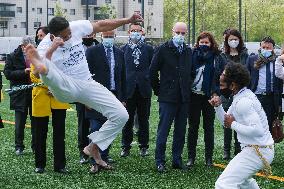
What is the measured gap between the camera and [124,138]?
11109mm

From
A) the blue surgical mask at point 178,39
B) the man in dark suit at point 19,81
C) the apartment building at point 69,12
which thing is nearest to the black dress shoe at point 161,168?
the blue surgical mask at point 178,39

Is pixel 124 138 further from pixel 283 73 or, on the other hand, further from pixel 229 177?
pixel 229 177

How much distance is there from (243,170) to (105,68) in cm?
390

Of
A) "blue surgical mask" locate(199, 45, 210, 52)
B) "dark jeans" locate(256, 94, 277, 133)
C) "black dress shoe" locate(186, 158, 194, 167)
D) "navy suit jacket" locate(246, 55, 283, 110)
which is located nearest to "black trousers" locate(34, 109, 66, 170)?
"black dress shoe" locate(186, 158, 194, 167)

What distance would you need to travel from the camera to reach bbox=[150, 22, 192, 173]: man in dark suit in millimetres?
9469

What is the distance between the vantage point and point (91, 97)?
7.93 meters

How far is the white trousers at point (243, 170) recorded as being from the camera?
631cm

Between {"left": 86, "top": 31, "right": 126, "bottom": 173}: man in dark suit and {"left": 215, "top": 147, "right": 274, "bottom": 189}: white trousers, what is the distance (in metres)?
3.47

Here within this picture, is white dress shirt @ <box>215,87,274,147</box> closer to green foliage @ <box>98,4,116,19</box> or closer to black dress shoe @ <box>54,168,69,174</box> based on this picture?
black dress shoe @ <box>54,168,69,174</box>

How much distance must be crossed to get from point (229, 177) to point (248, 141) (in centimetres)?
46

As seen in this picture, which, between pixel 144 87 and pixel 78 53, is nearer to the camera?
pixel 78 53

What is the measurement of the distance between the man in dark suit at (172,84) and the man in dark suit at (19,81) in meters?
2.17

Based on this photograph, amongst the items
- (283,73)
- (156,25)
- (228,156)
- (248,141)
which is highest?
(156,25)

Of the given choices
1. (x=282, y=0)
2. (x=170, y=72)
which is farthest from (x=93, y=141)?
(x=282, y=0)
